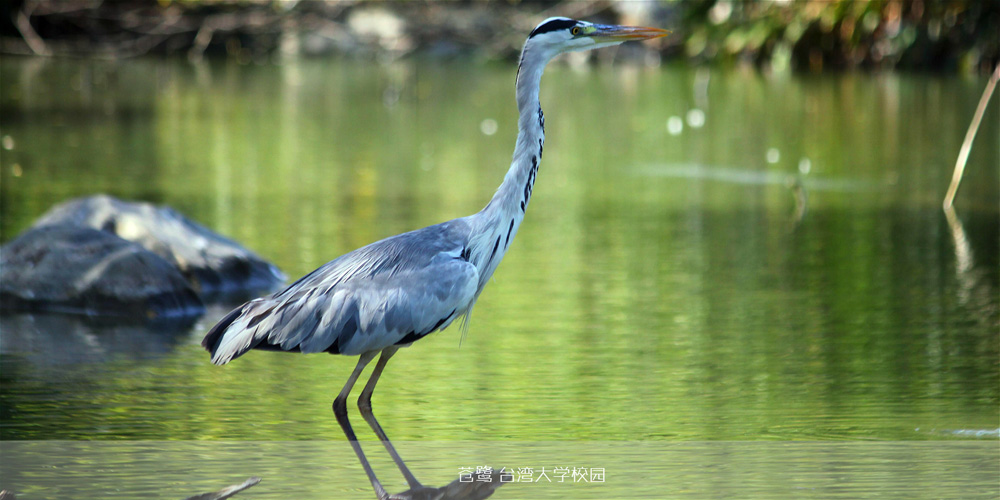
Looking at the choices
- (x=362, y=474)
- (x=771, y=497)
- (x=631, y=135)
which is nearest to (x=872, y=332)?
(x=771, y=497)

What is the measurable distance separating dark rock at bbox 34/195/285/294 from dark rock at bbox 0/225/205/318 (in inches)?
17.6

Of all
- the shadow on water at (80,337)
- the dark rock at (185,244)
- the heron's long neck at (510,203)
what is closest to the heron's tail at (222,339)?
the heron's long neck at (510,203)

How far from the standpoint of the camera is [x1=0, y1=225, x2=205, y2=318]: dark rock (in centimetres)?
711

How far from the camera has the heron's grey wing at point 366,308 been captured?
177 inches

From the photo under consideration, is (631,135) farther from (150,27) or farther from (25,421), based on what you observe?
(150,27)

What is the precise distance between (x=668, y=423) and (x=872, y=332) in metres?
2.12

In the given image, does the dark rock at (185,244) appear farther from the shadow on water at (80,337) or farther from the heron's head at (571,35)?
the heron's head at (571,35)

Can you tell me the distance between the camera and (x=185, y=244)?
25.7 feet

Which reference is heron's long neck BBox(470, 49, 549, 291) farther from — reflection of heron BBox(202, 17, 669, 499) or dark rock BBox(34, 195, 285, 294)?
dark rock BBox(34, 195, 285, 294)

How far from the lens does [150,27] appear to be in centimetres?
3009

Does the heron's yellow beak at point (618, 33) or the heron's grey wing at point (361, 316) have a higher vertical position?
the heron's yellow beak at point (618, 33)

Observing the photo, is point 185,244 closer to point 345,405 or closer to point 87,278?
point 87,278

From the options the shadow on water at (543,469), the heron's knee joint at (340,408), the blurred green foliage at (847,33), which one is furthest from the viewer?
the blurred green foliage at (847,33)

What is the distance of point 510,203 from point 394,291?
575 millimetres
